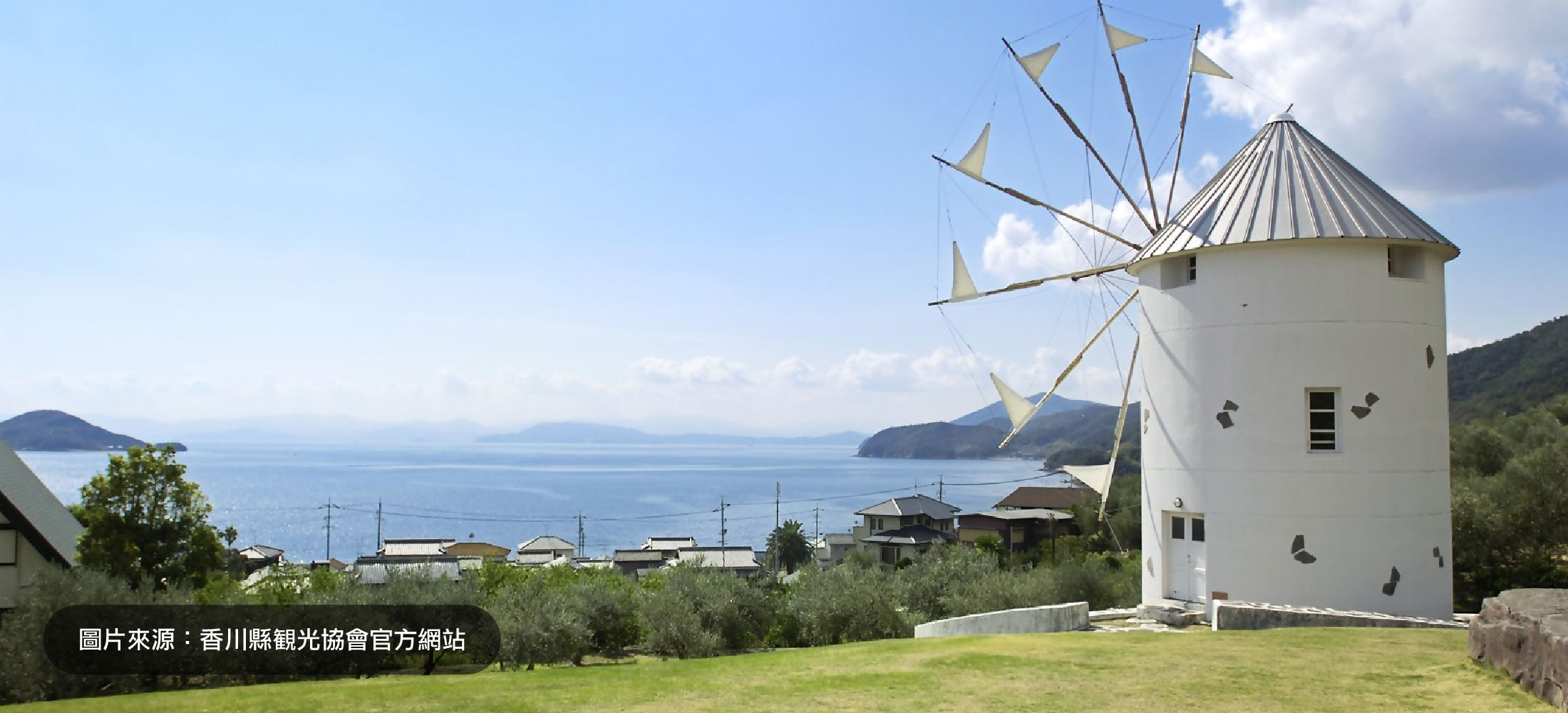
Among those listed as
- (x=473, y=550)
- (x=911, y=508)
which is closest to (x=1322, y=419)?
(x=911, y=508)

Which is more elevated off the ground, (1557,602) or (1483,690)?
(1557,602)

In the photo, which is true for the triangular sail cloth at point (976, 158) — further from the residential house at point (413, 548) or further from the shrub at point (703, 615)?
the residential house at point (413, 548)

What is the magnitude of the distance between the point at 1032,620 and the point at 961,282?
7.58 m

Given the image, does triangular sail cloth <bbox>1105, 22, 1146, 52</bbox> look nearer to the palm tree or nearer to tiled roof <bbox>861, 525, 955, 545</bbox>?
tiled roof <bbox>861, 525, 955, 545</bbox>

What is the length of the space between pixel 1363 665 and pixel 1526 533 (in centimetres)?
2542

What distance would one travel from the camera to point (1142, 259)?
17219 mm

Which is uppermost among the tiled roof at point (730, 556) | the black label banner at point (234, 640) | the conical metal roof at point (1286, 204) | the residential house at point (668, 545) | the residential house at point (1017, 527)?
the conical metal roof at point (1286, 204)

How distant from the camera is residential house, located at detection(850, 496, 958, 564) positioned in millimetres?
69594

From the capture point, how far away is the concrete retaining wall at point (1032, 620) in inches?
602

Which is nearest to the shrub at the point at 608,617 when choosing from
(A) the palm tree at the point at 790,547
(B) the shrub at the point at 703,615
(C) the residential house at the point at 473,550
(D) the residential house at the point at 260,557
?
(B) the shrub at the point at 703,615

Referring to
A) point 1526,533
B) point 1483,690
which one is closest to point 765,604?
point 1483,690

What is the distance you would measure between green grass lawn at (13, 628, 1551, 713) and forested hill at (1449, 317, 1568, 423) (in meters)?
59.3

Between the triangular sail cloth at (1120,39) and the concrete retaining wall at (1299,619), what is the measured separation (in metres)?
11.6

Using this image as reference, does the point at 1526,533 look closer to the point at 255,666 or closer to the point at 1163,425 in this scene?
the point at 1163,425
